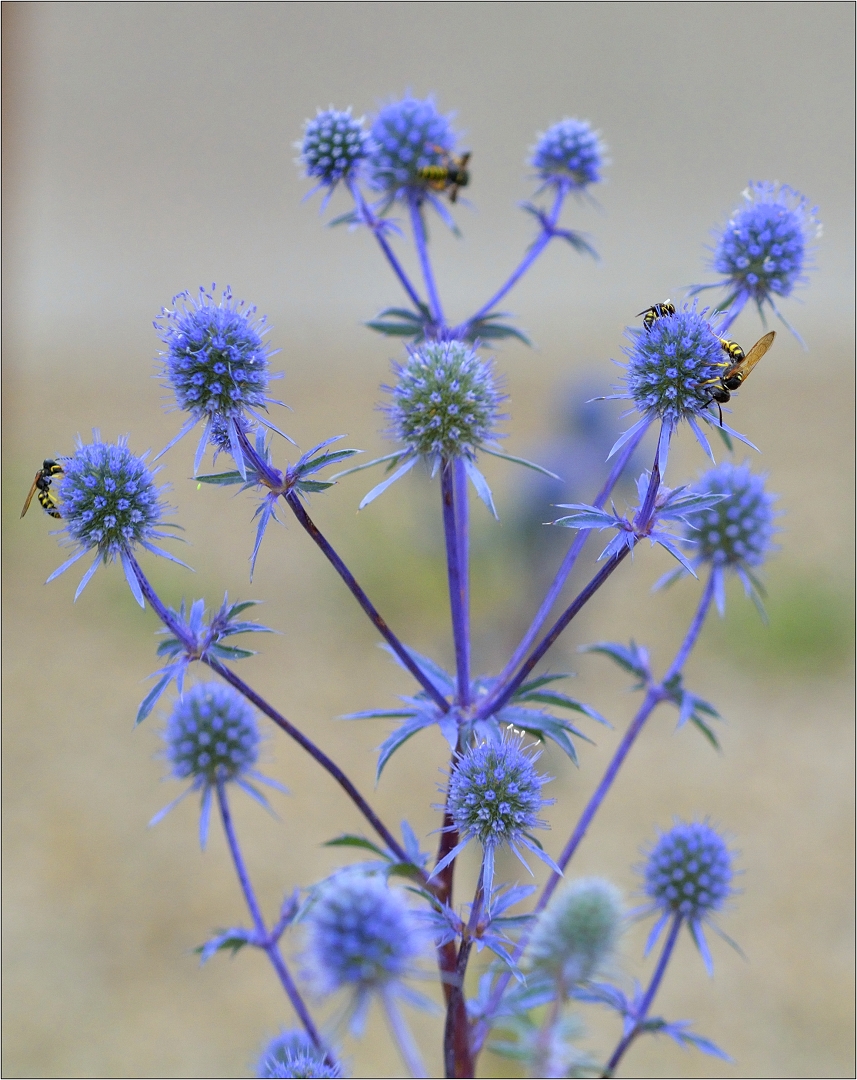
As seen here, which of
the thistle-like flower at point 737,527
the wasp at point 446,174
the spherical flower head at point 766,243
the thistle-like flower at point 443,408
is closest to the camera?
the thistle-like flower at point 443,408

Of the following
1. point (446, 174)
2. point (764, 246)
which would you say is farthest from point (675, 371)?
point (446, 174)

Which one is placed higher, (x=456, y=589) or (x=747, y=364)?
(x=747, y=364)

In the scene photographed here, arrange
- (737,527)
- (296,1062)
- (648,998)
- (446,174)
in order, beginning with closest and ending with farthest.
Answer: (296,1062)
(648,998)
(737,527)
(446,174)

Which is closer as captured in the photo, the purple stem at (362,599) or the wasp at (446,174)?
the purple stem at (362,599)

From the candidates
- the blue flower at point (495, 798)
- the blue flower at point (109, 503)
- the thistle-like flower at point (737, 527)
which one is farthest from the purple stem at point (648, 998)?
the blue flower at point (109, 503)

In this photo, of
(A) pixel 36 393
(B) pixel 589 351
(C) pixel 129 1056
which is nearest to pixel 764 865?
(C) pixel 129 1056

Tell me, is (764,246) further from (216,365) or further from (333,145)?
(216,365)

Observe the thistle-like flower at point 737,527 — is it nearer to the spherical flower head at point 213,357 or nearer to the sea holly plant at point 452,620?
the sea holly plant at point 452,620

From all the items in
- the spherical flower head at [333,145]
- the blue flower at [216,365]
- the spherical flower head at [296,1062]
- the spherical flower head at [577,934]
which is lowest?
the spherical flower head at [296,1062]
